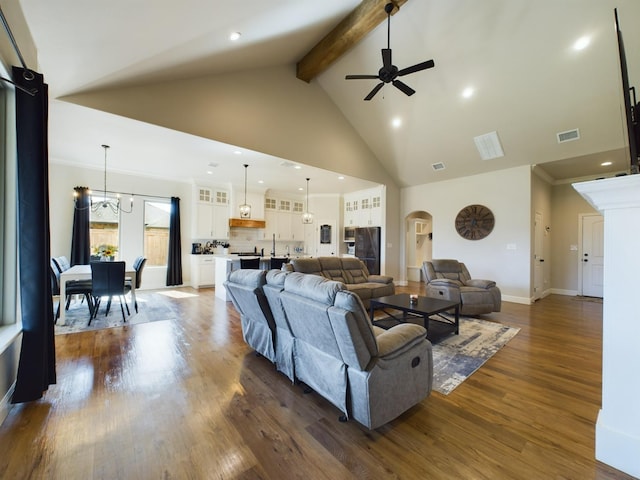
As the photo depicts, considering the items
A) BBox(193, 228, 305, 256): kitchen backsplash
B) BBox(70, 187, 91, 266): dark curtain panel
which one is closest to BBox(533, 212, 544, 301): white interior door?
BBox(193, 228, 305, 256): kitchen backsplash

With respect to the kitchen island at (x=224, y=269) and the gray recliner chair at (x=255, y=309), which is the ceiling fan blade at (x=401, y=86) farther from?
the kitchen island at (x=224, y=269)

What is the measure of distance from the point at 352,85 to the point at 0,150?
5.45 metres

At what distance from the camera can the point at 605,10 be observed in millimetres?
3482

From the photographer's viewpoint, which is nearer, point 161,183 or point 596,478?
point 596,478

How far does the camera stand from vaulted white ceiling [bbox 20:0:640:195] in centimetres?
268

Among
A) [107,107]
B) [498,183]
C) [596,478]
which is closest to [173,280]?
[107,107]

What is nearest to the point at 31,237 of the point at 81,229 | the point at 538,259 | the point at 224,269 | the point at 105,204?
the point at 224,269

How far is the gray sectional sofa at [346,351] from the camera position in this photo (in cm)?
168

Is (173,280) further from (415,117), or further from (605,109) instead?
(605,109)

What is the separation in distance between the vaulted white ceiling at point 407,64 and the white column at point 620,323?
11.3ft

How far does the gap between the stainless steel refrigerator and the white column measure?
646cm

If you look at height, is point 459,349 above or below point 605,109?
below

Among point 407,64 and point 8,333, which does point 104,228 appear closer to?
point 8,333

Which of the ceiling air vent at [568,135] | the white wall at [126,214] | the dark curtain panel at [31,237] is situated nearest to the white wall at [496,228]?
the ceiling air vent at [568,135]
